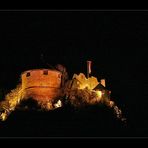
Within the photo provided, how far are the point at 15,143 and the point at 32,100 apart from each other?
140 inches

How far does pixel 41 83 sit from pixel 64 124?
2457mm

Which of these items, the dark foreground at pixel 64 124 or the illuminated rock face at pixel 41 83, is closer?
the dark foreground at pixel 64 124

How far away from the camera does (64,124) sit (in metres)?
19.5

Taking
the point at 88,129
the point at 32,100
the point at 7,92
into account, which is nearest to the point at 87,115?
the point at 88,129

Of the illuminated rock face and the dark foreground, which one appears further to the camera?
the illuminated rock face

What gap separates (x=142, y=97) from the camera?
21.1 m

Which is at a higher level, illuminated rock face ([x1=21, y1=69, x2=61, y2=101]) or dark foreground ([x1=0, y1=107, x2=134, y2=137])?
illuminated rock face ([x1=21, y1=69, x2=61, y2=101])

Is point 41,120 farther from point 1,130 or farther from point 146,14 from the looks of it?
point 146,14

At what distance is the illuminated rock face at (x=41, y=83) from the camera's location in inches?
828

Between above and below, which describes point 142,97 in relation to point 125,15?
below

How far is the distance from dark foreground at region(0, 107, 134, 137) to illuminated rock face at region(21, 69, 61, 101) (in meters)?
1.18

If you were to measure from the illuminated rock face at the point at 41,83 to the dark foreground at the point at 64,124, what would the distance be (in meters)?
1.18

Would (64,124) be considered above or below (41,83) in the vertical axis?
below

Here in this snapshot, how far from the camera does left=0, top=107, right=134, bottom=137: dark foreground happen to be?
1933 cm
